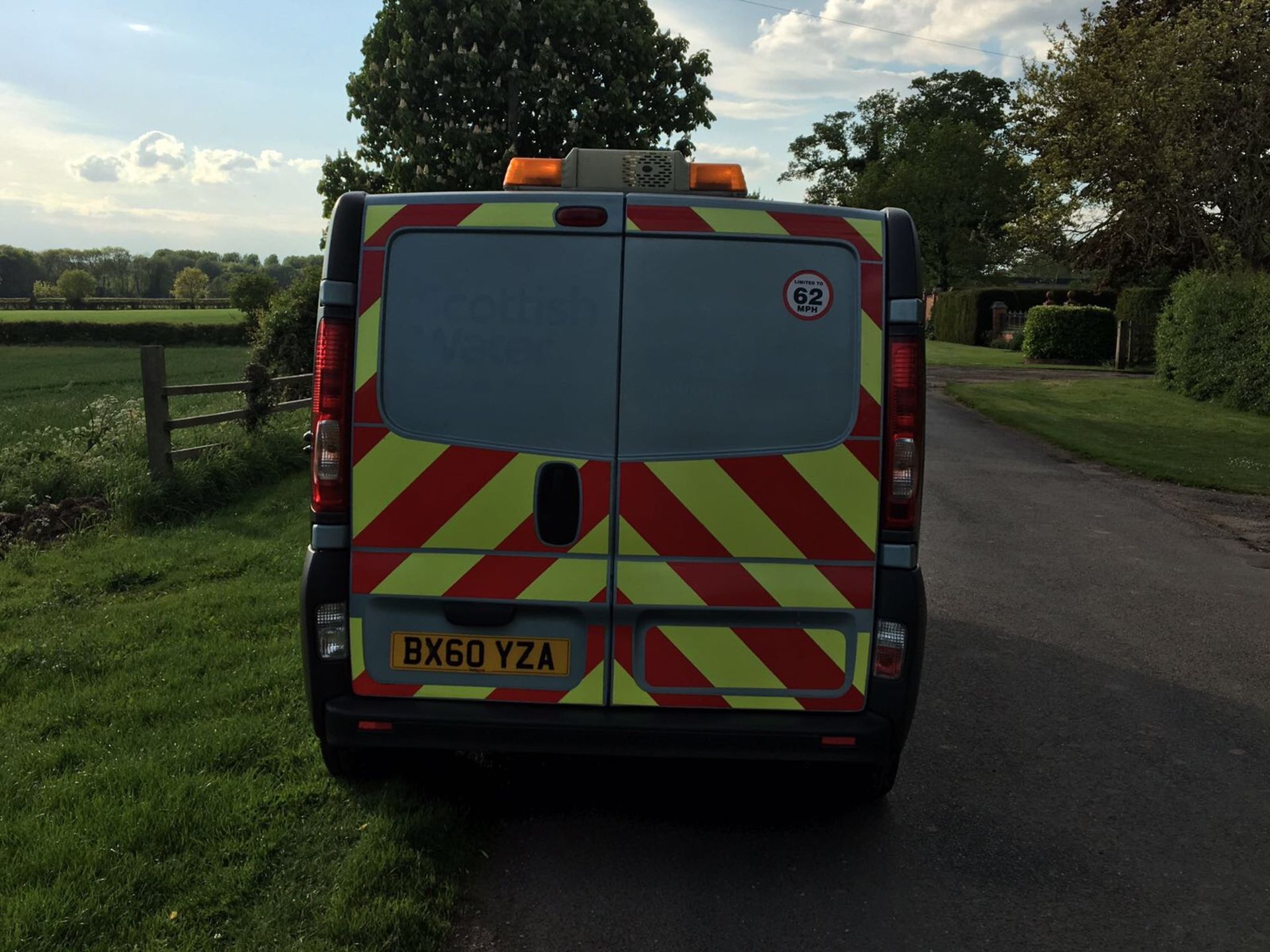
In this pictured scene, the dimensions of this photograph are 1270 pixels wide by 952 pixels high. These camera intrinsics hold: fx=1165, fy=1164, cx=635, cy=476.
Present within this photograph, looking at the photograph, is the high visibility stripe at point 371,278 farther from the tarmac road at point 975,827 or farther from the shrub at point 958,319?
the shrub at point 958,319

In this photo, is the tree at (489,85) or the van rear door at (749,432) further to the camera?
the tree at (489,85)

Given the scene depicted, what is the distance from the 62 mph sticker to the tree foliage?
109 metres

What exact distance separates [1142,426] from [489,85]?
15.3m

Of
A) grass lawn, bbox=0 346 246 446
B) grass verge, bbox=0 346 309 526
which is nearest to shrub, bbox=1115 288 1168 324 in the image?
grass lawn, bbox=0 346 246 446

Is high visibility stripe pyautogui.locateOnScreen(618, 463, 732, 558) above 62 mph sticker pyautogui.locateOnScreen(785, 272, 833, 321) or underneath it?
underneath

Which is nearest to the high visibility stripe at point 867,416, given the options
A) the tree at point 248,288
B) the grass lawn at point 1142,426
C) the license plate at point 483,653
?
the license plate at point 483,653

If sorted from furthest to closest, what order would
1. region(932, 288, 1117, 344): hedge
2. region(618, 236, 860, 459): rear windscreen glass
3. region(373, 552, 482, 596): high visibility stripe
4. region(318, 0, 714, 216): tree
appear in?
region(932, 288, 1117, 344): hedge < region(318, 0, 714, 216): tree < region(373, 552, 482, 596): high visibility stripe < region(618, 236, 860, 459): rear windscreen glass

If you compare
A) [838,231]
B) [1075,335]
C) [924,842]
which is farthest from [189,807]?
[1075,335]

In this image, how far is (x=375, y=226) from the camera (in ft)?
12.2

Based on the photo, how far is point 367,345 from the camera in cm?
371

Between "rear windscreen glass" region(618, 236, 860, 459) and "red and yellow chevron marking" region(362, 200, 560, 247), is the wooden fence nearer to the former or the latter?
"red and yellow chevron marking" region(362, 200, 560, 247)

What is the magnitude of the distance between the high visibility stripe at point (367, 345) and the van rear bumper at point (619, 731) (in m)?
1.10

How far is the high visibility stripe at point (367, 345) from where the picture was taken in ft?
12.2

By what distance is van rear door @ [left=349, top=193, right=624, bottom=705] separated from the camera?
3676 mm
